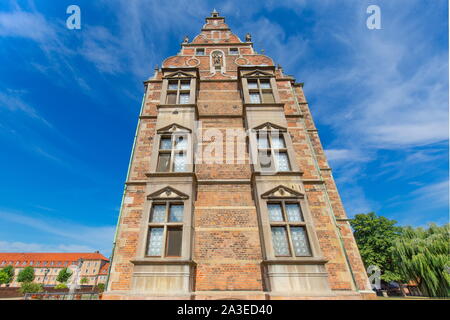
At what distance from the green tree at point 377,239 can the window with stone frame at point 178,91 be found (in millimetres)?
28132

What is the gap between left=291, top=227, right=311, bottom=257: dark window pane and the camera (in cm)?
661

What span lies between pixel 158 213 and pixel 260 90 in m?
7.95

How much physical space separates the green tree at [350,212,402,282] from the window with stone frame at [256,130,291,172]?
24.2m

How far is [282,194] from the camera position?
7.52 metres

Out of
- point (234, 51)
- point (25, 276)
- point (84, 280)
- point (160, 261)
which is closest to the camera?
point (160, 261)

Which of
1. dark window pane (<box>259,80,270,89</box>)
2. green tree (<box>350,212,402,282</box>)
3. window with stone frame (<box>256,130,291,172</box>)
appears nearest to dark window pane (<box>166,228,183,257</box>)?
window with stone frame (<box>256,130,291,172</box>)

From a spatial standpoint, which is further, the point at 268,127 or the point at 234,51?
the point at 234,51

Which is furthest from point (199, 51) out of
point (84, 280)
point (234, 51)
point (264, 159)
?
point (84, 280)

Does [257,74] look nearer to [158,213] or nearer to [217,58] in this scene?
[217,58]

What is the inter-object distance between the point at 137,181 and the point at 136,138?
8.09 feet

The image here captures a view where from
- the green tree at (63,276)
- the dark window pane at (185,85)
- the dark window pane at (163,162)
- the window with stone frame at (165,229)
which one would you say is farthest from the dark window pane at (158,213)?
the green tree at (63,276)

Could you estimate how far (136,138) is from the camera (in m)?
9.73

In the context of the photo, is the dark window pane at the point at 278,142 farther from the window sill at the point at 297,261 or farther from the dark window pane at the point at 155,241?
the dark window pane at the point at 155,241

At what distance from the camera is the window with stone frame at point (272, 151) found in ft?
27.5
